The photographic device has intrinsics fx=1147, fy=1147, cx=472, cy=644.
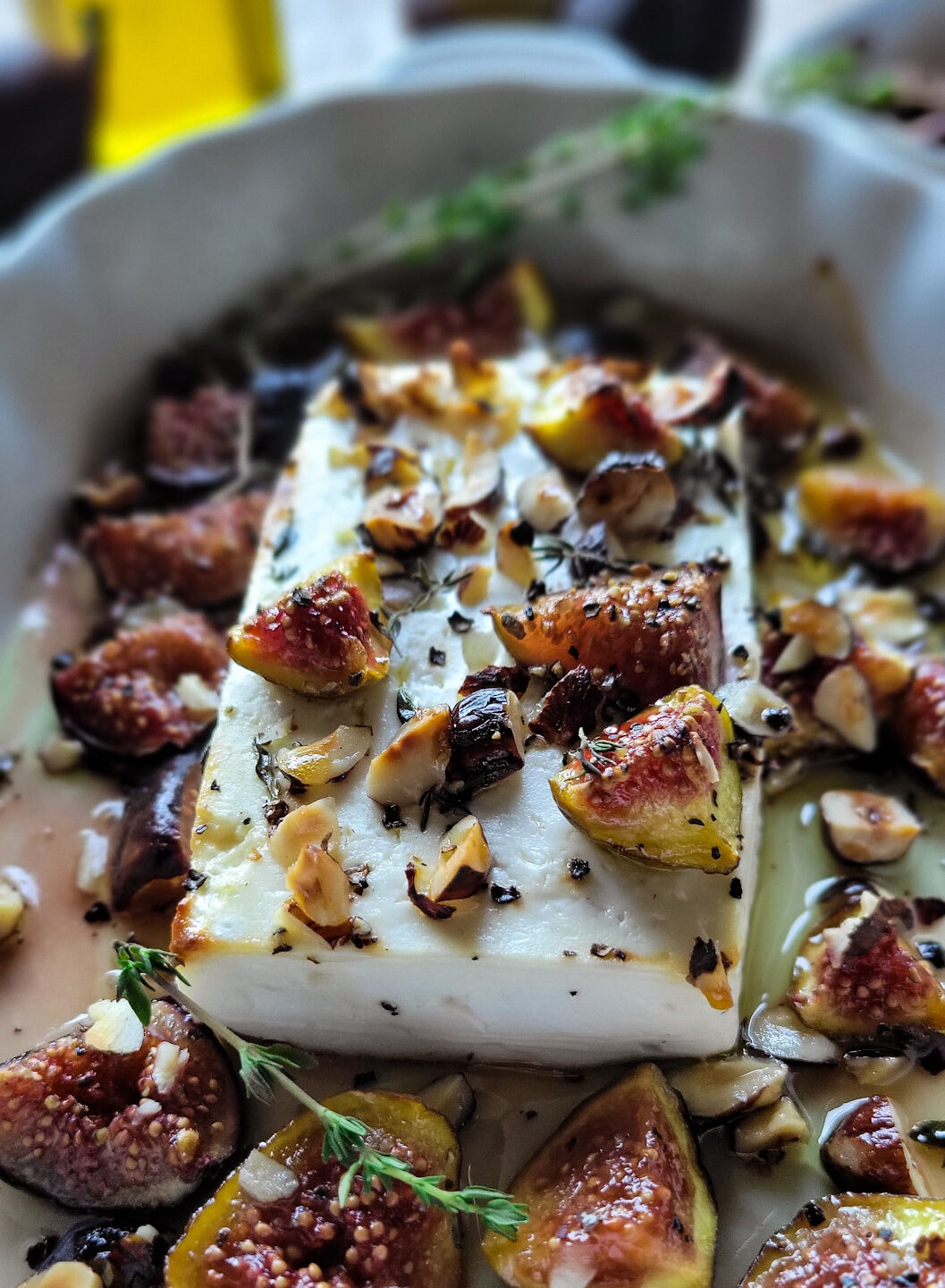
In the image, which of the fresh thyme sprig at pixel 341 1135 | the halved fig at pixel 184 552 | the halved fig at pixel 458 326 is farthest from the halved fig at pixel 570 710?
the halved fig at pixel 458 326

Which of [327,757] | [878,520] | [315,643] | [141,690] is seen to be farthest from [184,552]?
[878,520]

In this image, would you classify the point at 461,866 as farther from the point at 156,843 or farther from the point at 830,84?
the point at 830,84

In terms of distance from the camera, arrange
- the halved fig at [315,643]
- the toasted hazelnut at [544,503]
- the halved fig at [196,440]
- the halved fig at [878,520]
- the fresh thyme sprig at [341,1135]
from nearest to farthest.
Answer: the fresh thyme sprig at [341,1135] → the halved fig at [315,643] → the toasted hazelnut at [544,503] → the halved fig at [878,520] → the halved fig at [196,440]

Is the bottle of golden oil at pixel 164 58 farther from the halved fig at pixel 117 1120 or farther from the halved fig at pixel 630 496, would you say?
the halved fig at pixel 117 1120

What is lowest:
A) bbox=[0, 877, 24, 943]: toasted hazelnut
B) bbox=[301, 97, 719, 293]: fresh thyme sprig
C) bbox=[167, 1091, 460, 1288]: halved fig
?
bbox=[167, 1091, 460, 1288]: halved fig

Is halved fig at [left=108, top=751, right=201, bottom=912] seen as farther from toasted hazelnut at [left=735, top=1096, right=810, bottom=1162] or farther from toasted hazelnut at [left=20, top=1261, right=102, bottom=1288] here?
toasted hazelnut at [left=735, top=1096, right=810, bottom=1162]

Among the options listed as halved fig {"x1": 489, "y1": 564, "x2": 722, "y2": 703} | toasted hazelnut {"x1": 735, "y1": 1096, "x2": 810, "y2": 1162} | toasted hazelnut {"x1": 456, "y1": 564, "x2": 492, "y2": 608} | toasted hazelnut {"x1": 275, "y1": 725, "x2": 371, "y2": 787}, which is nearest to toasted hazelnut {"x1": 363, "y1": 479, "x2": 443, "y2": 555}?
toasted hazelnut {"x1": 456, "y1": 564, "x2": 492, "y2": 608}

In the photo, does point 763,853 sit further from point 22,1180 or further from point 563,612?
point 22,1180
